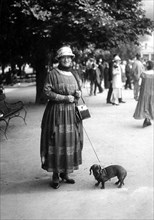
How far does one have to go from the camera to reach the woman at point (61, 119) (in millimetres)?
4867

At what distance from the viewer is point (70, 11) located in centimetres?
1157

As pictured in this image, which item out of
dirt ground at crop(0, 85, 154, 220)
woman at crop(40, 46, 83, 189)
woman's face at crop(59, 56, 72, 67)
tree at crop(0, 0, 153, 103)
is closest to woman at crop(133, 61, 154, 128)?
dirt ground at crop(0, 85, 154, 220)

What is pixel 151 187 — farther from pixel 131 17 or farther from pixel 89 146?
pixel 131 17

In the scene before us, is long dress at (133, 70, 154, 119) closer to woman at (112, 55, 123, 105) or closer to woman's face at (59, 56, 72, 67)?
woman at (112, 55, 123, 105)

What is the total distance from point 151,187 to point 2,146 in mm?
3622

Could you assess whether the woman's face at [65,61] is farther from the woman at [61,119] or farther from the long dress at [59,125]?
the long dress at [59,125]

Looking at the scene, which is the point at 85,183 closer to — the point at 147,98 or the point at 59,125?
the point at 59,125

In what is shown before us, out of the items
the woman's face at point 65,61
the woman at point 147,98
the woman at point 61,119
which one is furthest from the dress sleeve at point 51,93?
the woman at point 147,98

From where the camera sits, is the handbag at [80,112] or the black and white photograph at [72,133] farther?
the handbag at [80,112]

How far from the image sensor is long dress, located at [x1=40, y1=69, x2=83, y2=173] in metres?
4.88

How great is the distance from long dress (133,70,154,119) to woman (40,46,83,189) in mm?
4600

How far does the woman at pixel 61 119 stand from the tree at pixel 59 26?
20.6 ft

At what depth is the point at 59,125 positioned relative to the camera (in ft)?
16.1

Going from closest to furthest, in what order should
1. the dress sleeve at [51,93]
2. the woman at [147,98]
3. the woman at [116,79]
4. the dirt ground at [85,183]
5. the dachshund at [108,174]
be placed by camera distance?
the dirt ground at [85,183]
the dress sleeve at [51,93]
the dachshund at [108,174]
the woman at [147,98]
the woman at [116,79]
